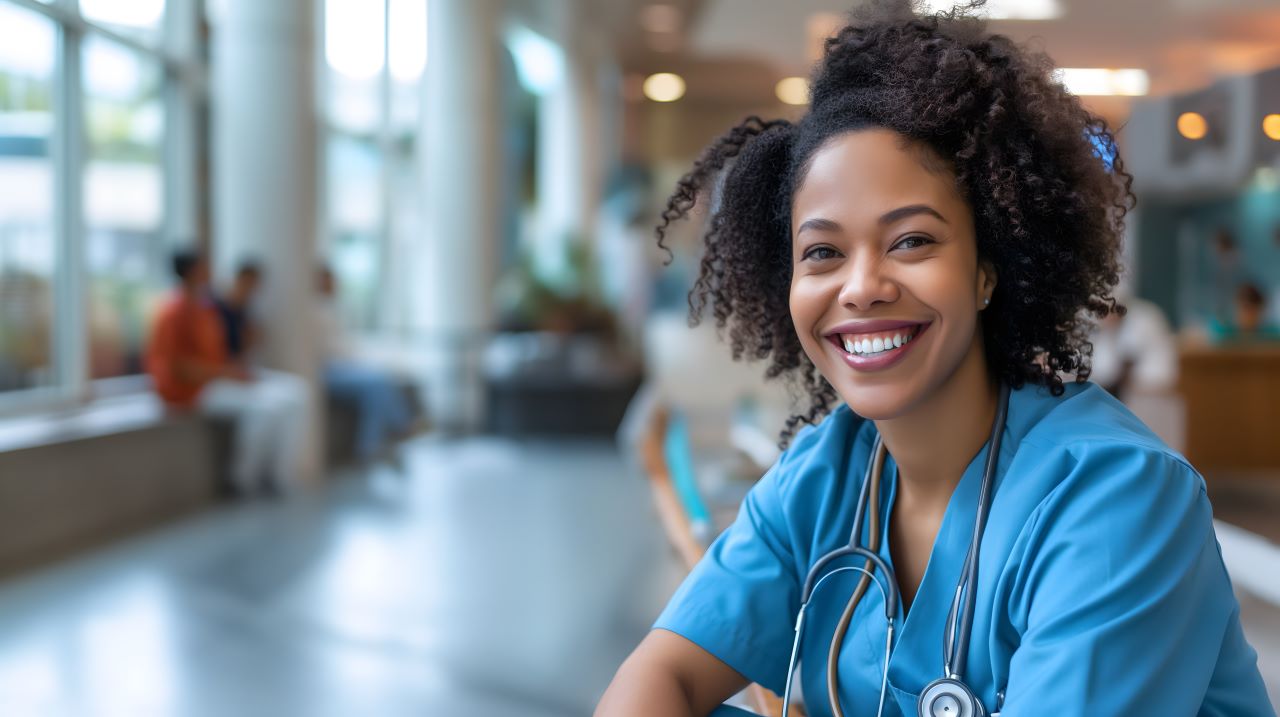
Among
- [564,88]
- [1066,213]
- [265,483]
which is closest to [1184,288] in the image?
[564,88]

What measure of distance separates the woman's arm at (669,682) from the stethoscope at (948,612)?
9cm

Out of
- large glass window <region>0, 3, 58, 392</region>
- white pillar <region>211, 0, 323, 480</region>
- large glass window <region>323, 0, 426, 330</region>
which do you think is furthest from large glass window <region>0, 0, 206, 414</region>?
large glass window <region>323, 0, 426, 330</region>

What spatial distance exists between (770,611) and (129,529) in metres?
4.77

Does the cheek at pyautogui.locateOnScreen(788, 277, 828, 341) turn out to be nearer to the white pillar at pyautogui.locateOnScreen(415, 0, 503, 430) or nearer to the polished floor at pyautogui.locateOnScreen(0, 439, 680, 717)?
the polished floor at pyautogui.locateOnScreen(0, 439, 680, 717)

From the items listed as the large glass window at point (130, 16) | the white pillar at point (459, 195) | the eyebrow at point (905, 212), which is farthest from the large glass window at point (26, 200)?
the eyebrow at point (905, 212)

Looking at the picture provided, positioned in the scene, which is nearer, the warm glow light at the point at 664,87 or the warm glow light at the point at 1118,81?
the warm glow light at the point at 1118,81

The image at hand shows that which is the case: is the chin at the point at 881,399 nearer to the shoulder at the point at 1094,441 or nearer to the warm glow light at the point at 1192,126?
the shoulder at the point at 1094,441

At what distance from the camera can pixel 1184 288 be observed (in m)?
11.3

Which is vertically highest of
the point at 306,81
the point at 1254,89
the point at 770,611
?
the point at 306,81

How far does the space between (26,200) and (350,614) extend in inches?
117

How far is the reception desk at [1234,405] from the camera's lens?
5.74 metres

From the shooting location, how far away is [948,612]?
1.11 m

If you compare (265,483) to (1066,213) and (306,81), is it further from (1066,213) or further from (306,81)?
(1066,213)

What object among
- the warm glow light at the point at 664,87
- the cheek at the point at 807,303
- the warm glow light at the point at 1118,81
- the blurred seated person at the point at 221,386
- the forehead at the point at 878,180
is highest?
the warm glow light at the point at 664,87
